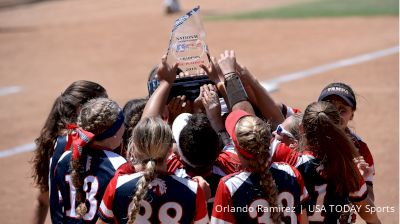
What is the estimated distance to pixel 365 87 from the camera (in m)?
12.5

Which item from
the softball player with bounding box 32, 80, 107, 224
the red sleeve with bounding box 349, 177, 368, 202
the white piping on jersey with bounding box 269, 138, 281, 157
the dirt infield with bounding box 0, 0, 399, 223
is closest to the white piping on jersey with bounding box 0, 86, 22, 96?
the dirt infield with bounding box 0, 0, 399, 223

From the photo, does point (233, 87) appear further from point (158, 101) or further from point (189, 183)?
point (189, 183)

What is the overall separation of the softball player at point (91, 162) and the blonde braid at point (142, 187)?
523 mm

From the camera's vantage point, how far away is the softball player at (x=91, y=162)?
464 centimetres

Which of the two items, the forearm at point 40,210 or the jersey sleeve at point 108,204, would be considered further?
the forearm at point 40,210

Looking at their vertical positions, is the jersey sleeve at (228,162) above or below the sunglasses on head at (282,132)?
below

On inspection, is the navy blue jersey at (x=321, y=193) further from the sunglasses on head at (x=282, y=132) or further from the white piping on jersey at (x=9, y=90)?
the white piping on jersey at (x=9, y=90)

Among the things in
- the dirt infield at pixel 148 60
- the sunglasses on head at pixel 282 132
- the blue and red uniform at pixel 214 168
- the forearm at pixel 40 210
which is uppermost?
the sunglasses on head at pixel 282 132

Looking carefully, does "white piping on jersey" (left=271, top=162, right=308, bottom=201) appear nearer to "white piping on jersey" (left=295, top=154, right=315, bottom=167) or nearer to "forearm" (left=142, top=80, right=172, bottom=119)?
"white piping on jersey" (left=295, top=154, right=315, bottom=167)

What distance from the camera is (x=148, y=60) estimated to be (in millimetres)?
16078

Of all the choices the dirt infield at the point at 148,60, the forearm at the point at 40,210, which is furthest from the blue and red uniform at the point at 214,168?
the dirt infield at the point at 148,60

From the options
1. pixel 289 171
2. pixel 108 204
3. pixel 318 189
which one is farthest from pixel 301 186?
pixel 108 204

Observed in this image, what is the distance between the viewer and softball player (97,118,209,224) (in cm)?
421

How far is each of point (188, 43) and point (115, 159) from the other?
1011 mm
